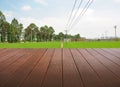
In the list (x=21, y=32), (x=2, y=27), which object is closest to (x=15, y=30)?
(x=21, y=32)

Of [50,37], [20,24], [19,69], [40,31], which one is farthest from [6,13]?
[19,69]

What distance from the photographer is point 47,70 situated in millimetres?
2168

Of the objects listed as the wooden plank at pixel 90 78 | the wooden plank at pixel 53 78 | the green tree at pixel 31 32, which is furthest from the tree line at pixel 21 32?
the wooden plank at pixel 90 78

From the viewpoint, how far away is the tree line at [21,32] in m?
35.7

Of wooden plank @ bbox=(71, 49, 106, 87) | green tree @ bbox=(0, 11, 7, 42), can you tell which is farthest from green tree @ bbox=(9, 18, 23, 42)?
wooden plank @ bbox=(71, 49, 106, 87)

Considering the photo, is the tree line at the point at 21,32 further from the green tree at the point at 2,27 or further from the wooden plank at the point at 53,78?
the wooden plank at the point at 53,78

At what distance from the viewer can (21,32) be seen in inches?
1674

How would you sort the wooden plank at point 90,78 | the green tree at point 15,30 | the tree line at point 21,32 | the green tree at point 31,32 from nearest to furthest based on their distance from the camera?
the wooden plank at point 90,78 → the tree line at point 21,32 → the green tree at point 15,30 → the green tree at point 31,32

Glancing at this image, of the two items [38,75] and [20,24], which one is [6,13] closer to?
[20,24]

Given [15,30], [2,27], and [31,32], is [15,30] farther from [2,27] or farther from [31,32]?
[31,32]

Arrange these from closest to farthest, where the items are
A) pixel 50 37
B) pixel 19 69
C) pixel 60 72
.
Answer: pixel 60 72
pixel 19 69
pixel 50 37

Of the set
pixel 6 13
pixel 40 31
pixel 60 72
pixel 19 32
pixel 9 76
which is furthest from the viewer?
pixel 40 31

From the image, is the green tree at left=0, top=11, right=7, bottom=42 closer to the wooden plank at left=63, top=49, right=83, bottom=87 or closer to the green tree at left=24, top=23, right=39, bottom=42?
the green tree at left=24, top=23, right=39, bottom=42

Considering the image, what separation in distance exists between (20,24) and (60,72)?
41.0 metres
